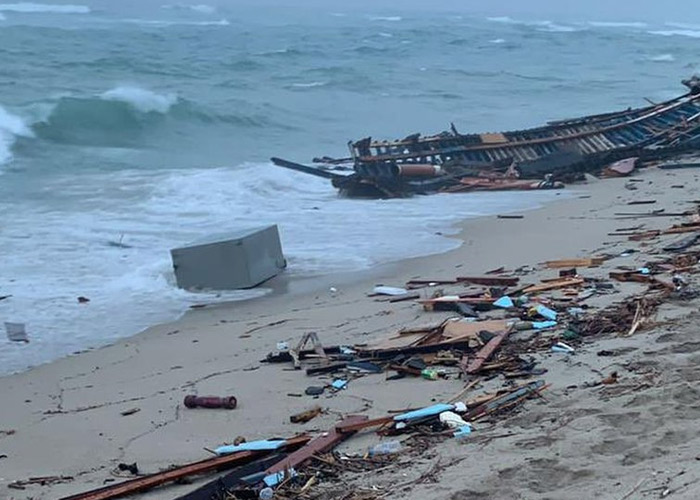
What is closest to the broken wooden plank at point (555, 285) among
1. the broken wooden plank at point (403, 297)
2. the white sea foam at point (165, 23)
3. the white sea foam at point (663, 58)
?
the broken wooden plank at point (403, 297)

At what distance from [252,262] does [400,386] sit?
495 cm

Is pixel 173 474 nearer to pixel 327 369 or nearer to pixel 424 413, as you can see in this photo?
pixel 424 413

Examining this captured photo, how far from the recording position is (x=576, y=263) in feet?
37.6

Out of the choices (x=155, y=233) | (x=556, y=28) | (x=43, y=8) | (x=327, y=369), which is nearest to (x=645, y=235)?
(x=327, y=369)

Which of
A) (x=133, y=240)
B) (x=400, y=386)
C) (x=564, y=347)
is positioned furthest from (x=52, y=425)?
(x=133, y=240)

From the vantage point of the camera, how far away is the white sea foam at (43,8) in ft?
242

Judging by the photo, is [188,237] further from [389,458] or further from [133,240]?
[389,458]

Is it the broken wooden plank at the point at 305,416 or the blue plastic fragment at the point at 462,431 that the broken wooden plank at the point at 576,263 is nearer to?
the broken wooden plank at the point at 305,416

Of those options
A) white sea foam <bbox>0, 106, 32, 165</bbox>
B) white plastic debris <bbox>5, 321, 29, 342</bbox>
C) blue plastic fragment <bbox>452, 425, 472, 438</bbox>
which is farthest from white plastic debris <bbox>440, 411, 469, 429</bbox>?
white sea foam <bbox>0, 106, 32, 165</bbox>

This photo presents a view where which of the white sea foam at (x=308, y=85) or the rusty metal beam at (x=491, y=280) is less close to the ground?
the rusty metal beam at (x=491, y=280)

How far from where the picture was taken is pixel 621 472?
5250 millimetres

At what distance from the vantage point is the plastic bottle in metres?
6.21

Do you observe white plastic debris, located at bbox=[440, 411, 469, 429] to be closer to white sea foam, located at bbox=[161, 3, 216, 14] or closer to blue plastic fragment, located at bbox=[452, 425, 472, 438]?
blue plastic fragment, located at bbox=[452, 425, 472, 438]

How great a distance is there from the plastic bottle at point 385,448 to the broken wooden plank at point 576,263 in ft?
18.1
